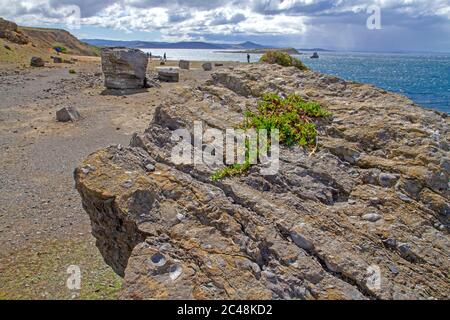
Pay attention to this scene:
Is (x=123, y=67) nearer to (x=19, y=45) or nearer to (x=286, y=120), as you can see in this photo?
(x=286, y=120)

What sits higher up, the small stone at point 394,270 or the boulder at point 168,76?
the boulder at point 168,76

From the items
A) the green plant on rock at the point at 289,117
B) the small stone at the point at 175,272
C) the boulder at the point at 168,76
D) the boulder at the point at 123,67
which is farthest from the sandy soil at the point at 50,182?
the boulder at the point at 168,76

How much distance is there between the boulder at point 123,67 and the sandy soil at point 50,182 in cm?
154

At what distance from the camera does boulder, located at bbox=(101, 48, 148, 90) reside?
106 feet

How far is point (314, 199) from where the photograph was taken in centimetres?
650

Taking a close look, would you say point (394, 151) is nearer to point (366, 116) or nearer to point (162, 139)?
point (366, 116)

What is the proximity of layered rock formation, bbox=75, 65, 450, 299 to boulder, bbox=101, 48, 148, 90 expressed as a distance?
1024 inches

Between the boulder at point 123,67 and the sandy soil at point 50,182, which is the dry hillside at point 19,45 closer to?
the sandy soil at point 50,182

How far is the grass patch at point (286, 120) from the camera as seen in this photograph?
7468 millimetres

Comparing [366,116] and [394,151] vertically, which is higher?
[366,116]
